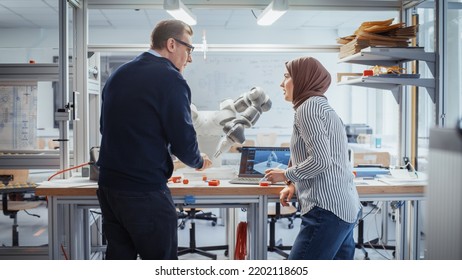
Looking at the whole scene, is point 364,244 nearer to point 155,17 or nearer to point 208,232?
point 208,232

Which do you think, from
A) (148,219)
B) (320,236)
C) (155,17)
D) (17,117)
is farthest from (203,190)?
(155,17)

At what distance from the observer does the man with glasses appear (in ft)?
4.81

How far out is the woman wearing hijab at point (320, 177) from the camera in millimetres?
1484

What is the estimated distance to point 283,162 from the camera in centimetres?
216

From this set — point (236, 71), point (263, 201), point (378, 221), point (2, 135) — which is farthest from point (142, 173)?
point (236, 71)

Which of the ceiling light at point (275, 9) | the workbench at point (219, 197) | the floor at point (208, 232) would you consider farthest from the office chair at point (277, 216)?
the ceiling light at point (275, 9)

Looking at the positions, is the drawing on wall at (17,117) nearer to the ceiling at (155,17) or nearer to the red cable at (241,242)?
A: the red cable at (241,242)

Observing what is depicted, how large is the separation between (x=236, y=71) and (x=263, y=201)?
4.07 metres

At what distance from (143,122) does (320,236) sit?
2.22 ft

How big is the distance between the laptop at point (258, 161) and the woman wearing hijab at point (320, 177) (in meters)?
0.58

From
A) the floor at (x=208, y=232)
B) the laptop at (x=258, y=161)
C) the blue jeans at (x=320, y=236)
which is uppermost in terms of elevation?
the laptop at (x=258, y=161)

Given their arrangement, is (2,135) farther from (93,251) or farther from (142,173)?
(142,173)

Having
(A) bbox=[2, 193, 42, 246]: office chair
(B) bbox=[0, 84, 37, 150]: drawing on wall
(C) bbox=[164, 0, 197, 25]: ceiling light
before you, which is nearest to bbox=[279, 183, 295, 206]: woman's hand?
(C) bbox=[164, 0, 197, 25]: ceiling light

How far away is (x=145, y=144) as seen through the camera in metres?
1.47
